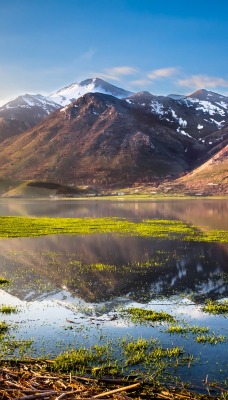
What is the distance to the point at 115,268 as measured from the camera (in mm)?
42875

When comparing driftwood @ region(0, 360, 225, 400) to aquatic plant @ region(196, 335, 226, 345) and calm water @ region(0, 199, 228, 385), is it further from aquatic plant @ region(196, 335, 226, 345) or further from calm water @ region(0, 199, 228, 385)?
aquatic plant @ region(196, 335, 226, 345)

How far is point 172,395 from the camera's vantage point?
1525cm

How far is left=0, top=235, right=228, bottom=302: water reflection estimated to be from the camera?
3431 centimetres

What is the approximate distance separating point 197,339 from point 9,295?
1723cm

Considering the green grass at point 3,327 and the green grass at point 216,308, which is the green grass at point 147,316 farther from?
the green grass at point 3,327

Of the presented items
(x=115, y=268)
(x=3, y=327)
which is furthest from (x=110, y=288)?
(x=3, y=327)

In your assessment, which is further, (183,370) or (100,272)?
(100,272)

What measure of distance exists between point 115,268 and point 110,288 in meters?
8.02

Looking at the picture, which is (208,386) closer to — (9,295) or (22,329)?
(22,329)

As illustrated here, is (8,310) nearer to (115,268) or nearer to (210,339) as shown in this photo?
(210,339)

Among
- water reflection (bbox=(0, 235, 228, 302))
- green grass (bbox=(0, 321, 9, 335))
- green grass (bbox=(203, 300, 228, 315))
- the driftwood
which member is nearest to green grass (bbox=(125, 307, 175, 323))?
green grass (bbox=(203, 300, 228, 315))

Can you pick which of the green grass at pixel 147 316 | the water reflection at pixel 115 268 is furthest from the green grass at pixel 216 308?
the green grass at pixel 147 316

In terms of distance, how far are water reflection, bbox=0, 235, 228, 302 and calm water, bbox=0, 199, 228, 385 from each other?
0.29ft

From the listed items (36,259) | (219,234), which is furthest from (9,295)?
(219,234)
